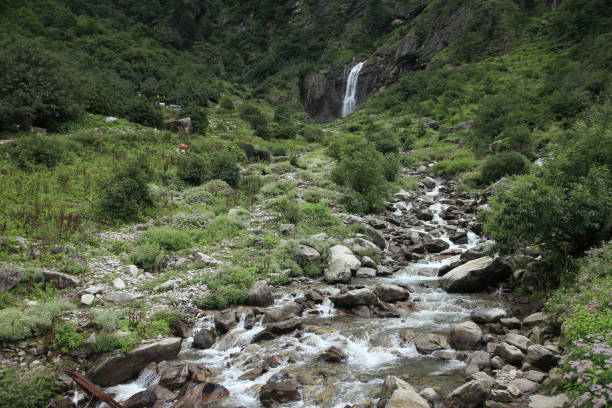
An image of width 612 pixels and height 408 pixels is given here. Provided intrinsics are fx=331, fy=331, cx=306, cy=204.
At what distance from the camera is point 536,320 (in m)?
8.30

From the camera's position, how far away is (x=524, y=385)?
19.9 feet

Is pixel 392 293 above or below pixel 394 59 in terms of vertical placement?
below

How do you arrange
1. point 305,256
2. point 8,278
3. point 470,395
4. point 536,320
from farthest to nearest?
point 305,256
point 8,278
point 536,320
point 470,395

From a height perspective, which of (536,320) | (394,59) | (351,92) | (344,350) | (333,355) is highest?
(394,59)

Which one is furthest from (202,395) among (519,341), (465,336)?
(519,341)

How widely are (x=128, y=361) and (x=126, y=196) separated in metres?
9.23

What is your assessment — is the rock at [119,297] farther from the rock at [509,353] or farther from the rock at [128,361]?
the rock at [509,353]

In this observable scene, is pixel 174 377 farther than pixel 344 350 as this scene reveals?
No

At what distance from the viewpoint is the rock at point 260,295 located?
10375mm

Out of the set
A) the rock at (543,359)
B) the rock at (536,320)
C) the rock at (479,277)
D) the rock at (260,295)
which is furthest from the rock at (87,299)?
the rock at (536,320)

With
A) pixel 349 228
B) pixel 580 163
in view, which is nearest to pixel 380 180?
pixel 349 228

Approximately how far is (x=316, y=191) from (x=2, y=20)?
51398 mm

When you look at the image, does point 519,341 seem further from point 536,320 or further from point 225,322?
point 225,322

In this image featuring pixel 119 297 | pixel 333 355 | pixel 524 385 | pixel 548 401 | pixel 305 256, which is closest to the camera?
pixel 548 401
